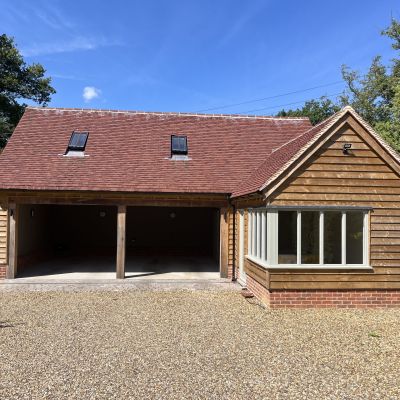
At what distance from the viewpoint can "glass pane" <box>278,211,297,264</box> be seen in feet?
30.3

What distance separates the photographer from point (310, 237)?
950cm

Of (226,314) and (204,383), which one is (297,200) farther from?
(204,383)

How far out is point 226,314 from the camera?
8.27 meters

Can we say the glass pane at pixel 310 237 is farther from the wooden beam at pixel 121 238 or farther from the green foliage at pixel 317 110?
the green foliage at pixel 317 110

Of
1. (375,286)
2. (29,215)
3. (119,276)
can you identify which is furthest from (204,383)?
(29,215)

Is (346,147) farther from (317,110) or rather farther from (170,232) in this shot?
(317,110)

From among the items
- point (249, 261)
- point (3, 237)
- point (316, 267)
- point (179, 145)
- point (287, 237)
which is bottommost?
point (249, 261)

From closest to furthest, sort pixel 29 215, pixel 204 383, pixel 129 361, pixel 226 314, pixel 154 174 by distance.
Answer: pixel 204 383
pixel 129 361
pixel 226 314
pixel 154 174
pixel 29 215

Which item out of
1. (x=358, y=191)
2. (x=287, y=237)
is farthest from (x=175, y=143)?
(x=358, y=191)

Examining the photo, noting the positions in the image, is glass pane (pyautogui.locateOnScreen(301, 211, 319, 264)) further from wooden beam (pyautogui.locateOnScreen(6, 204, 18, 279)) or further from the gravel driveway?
wooden beam (pyautogui.locateOnScreen(6, 204, 18, 279))

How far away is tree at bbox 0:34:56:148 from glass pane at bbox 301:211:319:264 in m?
25.6

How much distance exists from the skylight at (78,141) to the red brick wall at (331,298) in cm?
912

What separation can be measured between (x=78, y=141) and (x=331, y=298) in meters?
10.8

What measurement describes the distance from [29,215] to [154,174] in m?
5.57
